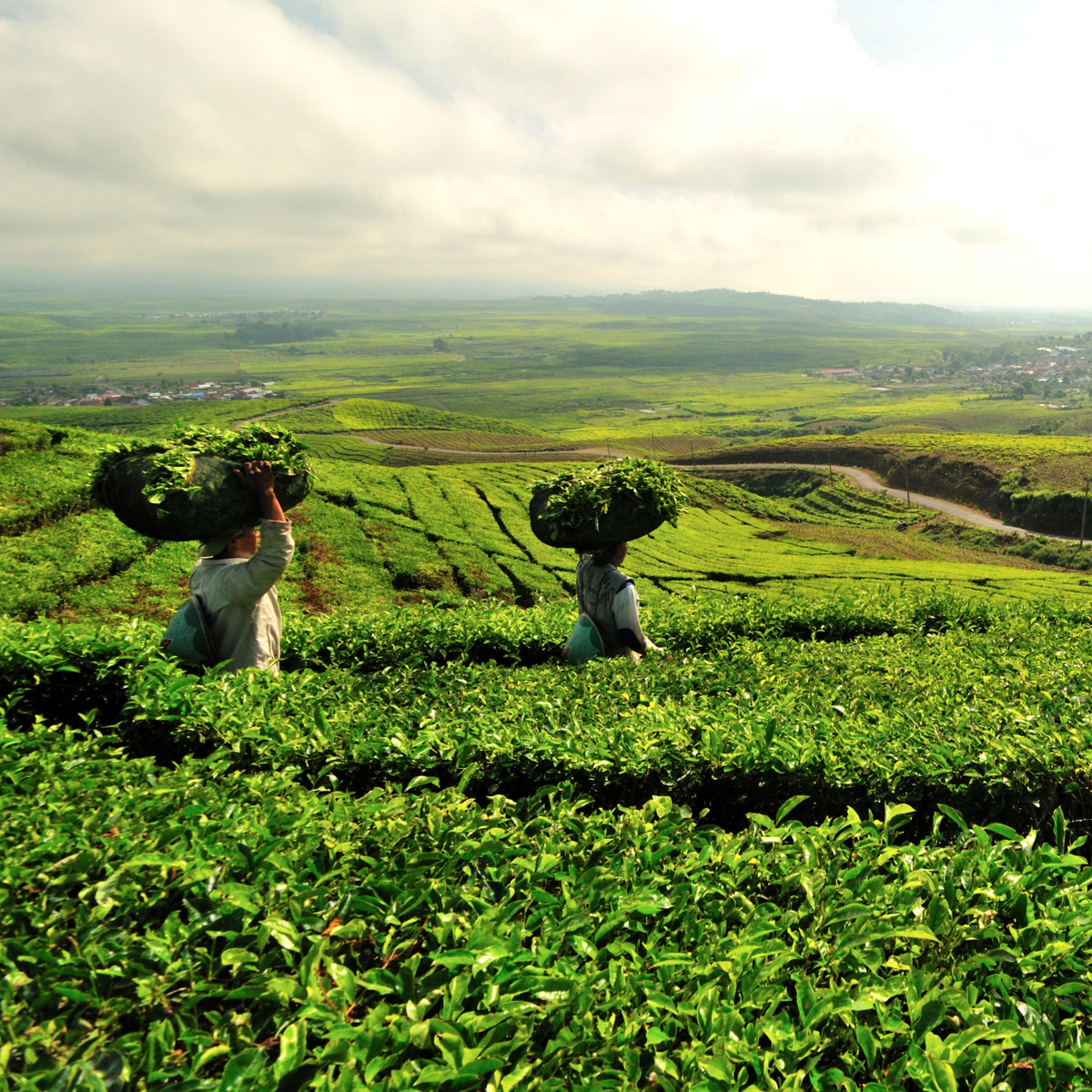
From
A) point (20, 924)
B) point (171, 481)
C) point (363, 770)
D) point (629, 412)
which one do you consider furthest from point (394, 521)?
point (629, 412)

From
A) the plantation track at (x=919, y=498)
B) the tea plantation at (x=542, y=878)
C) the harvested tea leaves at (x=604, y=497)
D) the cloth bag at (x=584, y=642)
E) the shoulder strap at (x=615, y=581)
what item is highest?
the harvested tea leaves at (x=604, y=497)

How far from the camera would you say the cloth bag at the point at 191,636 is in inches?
224

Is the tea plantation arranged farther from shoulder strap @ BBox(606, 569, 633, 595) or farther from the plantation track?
the plantation track

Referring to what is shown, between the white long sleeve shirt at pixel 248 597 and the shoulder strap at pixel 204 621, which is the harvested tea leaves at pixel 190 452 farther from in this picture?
the shoulder strap at pixel 204 621

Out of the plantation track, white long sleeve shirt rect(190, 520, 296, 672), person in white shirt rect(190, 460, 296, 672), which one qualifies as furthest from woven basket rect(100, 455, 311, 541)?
the plantation track

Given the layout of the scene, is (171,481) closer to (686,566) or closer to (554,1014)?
(554,1014)

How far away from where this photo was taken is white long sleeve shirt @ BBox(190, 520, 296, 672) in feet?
17.9

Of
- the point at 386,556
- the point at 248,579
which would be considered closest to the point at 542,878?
the point at 248,579

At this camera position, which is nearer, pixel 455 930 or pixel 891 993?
pixel 891 993

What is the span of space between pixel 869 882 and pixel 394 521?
19.8m

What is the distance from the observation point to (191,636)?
5.73m

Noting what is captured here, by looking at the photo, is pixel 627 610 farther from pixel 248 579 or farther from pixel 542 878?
pixel 542 878

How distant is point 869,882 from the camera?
2625mm

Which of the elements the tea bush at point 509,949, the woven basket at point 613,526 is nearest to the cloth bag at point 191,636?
the tea bush at point 509,949
